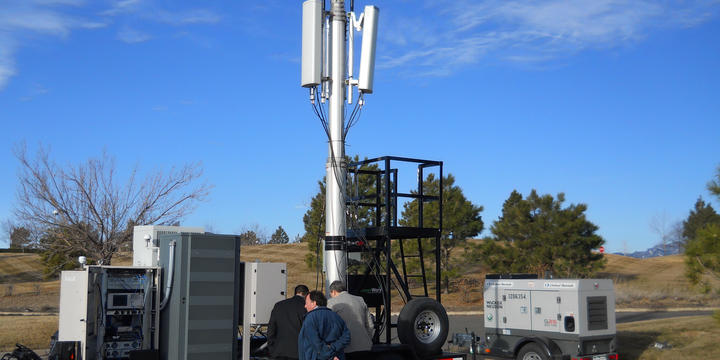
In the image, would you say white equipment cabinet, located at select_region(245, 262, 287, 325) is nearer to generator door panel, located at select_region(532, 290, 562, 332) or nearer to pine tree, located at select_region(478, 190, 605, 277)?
generator door panel, located at select_region(532, 290, 562, 332)

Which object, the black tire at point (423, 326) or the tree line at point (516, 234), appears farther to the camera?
the tree line at point (516, 234)

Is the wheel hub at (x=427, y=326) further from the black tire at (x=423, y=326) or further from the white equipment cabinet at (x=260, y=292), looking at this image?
the white equipment cabinet at (x=260, y=292)

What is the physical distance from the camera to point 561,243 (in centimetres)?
4197

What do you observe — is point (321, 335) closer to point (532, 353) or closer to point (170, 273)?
point (170, 273)

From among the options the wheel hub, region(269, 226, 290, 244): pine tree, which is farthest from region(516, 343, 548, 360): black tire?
region(269, 226, 290, 244): pine tree

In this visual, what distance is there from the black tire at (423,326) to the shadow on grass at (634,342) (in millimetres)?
7692

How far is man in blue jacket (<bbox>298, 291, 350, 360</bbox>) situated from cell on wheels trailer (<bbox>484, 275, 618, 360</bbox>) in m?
7.16

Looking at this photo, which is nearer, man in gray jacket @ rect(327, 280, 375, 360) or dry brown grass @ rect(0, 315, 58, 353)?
man in gray jacket @ rect(327, 280, 375, 360)

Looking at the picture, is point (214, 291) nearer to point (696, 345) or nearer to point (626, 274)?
point (696, 345)

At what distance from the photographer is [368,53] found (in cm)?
1259

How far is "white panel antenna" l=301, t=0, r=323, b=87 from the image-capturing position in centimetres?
1232

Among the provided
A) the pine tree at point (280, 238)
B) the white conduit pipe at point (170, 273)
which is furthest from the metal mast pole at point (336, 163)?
the pine tree at point (280, 238)

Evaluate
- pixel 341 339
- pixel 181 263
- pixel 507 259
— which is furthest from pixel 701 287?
pixel 507 259

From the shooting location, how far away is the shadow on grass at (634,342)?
56.1 feet
